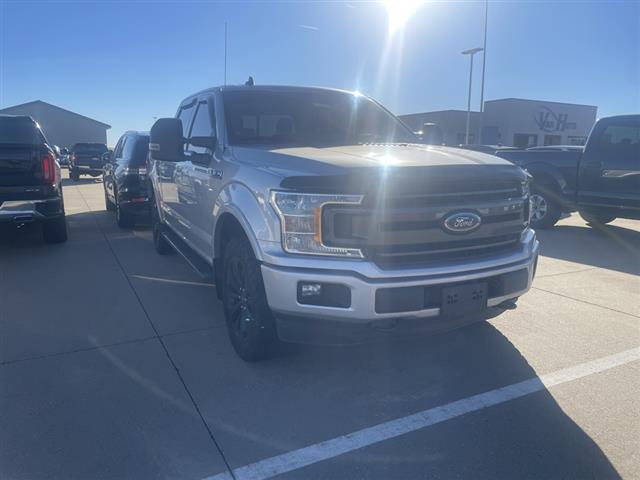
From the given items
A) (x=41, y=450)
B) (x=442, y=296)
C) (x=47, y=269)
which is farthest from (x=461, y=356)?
(x=47, y=269)

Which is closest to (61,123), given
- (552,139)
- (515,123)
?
(515,123)

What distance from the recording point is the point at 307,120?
4629 mm

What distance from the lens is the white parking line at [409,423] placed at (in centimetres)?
254

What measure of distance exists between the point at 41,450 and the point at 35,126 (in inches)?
228

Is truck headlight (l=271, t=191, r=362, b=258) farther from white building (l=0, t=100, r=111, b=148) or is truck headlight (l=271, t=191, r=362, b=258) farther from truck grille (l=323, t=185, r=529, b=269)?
white building (l=0, t=100, r=111, b=148)

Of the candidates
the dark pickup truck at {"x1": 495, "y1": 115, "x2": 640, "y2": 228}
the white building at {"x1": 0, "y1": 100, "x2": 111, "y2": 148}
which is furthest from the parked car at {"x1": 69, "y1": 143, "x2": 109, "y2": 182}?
the white building at {"x1": 0, "y1": 100, "x2": 111, "y2": 148}

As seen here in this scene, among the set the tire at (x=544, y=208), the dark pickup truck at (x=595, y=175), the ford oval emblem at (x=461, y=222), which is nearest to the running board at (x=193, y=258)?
the ford oval emblem at (x=461, y=222)

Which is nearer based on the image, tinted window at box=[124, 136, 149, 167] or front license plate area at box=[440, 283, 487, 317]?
front license plate area at box=[440, 283, 487, 317]

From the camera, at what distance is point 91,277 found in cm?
602

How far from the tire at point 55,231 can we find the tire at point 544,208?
7.84 meters

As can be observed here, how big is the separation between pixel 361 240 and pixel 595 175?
22.9 ft

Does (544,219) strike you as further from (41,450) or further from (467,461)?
(41,450)

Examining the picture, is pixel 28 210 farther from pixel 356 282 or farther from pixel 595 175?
pixel 595 175

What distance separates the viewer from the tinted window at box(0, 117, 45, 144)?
22.5 feet
